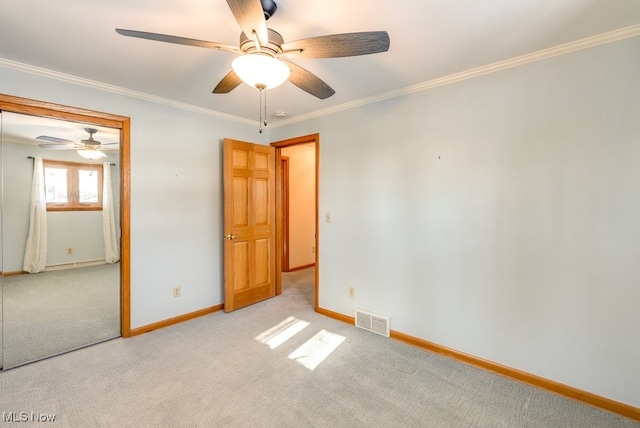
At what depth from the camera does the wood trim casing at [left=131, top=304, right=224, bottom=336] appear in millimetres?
2908

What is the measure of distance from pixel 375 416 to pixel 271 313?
1878mm

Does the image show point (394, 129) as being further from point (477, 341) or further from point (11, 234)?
point (11, 234)

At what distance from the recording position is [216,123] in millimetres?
3523

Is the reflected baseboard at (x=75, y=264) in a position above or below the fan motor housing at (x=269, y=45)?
below

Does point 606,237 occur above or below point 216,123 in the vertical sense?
below

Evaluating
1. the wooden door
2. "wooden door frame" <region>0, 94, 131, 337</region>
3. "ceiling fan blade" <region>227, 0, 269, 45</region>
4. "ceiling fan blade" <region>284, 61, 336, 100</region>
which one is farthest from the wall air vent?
"ceiling fan blade" <region>227, 0, 269, 45</region>

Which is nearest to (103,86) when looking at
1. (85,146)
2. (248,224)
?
(85,146)

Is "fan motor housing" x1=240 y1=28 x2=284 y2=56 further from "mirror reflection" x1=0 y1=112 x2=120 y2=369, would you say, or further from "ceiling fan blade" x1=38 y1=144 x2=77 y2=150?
"ceiling fan blade" x1=38 y1=144 x2=77 y2=150

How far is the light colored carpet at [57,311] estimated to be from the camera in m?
2.45

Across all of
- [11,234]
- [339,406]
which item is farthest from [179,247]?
[339,406]

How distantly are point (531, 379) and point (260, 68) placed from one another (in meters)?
2.83

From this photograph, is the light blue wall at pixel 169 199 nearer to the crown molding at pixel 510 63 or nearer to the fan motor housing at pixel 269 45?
the crown molding at pixel 510 63

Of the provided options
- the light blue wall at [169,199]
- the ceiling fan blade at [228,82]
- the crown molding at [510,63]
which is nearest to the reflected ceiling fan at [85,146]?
the light blue wall at [169,199]

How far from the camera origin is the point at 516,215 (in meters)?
2.21
